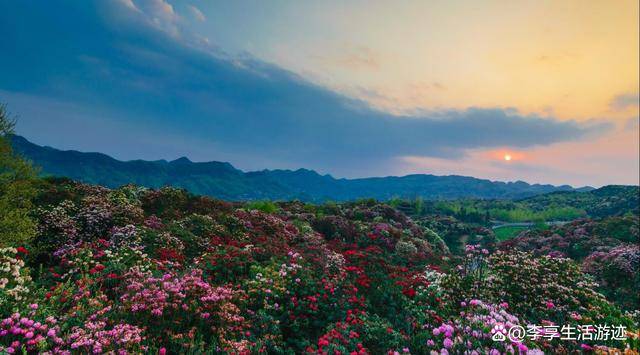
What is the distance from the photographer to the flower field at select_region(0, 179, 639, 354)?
5293 millimetres

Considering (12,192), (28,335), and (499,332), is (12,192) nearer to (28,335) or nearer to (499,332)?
(28,335)

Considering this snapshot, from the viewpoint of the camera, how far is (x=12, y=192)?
31.6 ft

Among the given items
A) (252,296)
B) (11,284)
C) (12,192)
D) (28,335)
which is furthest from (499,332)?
(12,192)

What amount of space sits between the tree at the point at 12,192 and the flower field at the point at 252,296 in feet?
1.86

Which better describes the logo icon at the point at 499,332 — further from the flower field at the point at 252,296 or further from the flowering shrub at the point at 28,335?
the flowering shrub at the point at 28,335

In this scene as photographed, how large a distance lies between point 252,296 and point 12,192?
26.4 ft

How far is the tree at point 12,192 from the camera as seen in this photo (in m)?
9.05

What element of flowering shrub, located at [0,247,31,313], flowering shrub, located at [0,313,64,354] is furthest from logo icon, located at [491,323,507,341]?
flowering shrub, located at [0,247,31,313]

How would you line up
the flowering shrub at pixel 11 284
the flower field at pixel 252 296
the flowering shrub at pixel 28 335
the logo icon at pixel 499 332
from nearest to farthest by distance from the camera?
the logo icon at pixel 499 332 < the flowering shrub at pixel 28 335 < the flower field at pixel 252 296 < the flowering shrub at pixel 11 284

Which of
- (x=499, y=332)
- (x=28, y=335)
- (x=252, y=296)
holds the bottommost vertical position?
(x=252, y=296)

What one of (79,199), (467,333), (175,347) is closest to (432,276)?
(467,333)

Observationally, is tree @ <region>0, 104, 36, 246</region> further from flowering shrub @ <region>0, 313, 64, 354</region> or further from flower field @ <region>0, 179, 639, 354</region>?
flowering shrub @ <region>0, 313, 64, 354</region>

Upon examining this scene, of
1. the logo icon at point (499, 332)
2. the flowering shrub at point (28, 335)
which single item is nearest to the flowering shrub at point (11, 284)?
the flowering shrub at point (28, 335)

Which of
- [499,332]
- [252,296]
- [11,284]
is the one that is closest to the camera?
[499,332]
